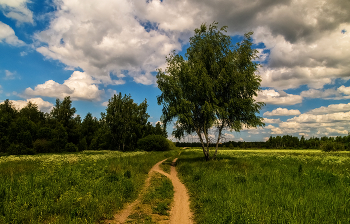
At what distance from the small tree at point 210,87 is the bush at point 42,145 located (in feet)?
186

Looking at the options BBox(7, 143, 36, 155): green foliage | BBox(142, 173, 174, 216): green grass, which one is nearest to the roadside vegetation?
BBox(142, 173, 174, 216): green grass

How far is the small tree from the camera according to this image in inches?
952

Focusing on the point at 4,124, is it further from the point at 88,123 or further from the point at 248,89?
the point at 248,89

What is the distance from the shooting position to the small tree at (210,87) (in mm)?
24188

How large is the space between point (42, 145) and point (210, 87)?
6478 cm

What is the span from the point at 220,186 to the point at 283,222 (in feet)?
15.9

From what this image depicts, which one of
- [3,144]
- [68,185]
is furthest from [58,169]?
[3,144]

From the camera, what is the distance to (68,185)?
32.4 feet

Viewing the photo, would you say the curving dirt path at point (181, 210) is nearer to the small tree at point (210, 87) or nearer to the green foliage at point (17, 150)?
the small tree at point (210, 87)

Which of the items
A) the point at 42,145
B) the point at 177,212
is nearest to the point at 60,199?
the point at 177,212

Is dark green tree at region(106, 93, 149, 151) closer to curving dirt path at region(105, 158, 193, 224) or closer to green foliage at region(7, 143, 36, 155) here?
green foliage at region(7, 143, 36, 155)

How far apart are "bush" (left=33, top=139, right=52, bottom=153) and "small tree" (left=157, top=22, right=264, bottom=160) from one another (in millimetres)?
56748

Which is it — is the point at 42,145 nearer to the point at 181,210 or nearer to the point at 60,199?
the point at 60,199

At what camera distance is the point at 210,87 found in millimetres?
23844
